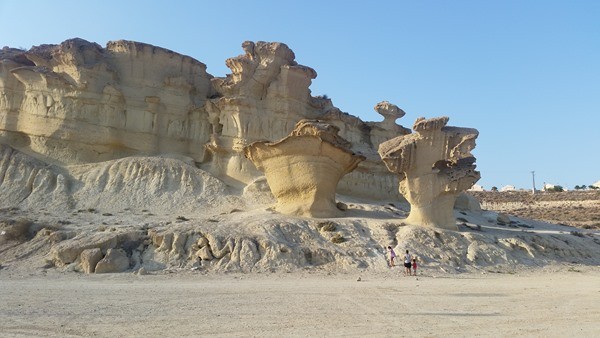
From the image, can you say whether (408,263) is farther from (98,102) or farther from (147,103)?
(98,102)

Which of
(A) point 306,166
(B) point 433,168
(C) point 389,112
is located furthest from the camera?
(C) point 389,112

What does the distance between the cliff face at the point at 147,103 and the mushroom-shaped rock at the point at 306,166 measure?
7.11 meters

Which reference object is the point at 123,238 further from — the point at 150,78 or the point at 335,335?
the point at 150,78

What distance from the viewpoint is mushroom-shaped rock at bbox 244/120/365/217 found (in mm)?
22547

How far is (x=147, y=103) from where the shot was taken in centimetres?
3072

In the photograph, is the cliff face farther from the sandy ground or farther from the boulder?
the sandy ground

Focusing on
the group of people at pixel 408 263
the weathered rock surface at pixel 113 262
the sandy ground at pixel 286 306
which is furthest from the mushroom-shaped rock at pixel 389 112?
the weathered rock surface at pixel 113 262

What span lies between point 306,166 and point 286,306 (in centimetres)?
1393

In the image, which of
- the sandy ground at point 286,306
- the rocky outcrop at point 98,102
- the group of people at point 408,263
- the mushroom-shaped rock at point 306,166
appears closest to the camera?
the sandy ground at point 286,306

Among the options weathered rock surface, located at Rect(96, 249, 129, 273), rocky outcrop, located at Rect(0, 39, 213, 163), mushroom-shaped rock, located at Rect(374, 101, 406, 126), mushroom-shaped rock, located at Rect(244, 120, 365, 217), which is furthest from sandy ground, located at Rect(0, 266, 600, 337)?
mushroom-shaped rock, located at Rect(374, 101, 406, 126)

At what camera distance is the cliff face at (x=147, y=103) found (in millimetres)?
28922

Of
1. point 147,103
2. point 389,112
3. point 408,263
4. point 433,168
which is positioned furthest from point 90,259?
point 389,112

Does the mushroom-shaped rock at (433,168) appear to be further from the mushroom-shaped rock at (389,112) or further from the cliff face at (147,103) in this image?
the mushroom-shaped rock at (389,112)

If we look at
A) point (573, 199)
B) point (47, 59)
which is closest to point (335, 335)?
point (47, 59)
